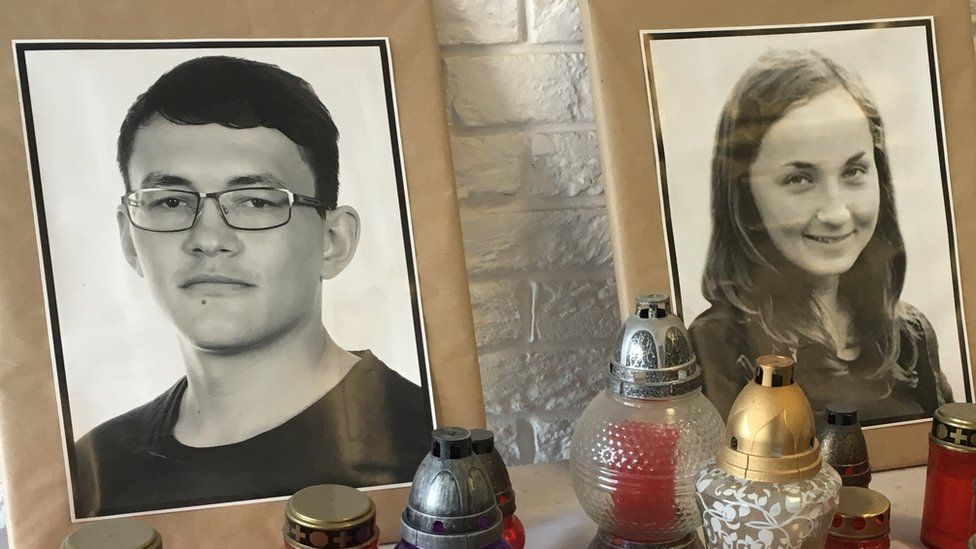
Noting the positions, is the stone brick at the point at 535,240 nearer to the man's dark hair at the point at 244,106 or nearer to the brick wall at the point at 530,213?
the brick wall at the point at 530,213

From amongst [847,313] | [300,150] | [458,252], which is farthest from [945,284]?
[300,150]

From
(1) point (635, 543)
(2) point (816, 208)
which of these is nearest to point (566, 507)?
(1) point (635, 543)

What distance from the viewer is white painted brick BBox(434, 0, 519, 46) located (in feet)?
2.41

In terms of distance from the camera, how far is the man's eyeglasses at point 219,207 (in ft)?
2.06

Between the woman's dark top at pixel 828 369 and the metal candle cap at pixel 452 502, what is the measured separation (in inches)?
11.3

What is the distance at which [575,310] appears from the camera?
80 centimetres

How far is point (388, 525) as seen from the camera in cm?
65

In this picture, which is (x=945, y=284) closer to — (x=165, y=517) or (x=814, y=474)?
(x=814, y=474)

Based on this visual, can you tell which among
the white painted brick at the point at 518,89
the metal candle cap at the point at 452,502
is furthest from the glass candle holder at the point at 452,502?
the white painted brick at the point at 518,89

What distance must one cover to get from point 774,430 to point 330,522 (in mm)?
258

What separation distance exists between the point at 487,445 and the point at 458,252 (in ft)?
0.56

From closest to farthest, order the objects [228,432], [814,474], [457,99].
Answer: [814,474], [228,432], [457,99]

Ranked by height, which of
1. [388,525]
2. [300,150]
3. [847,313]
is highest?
[300,150]

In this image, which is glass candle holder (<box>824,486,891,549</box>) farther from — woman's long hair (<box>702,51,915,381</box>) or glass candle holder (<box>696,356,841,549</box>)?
woman's long hair (<box>702,51,915,381</box>)
